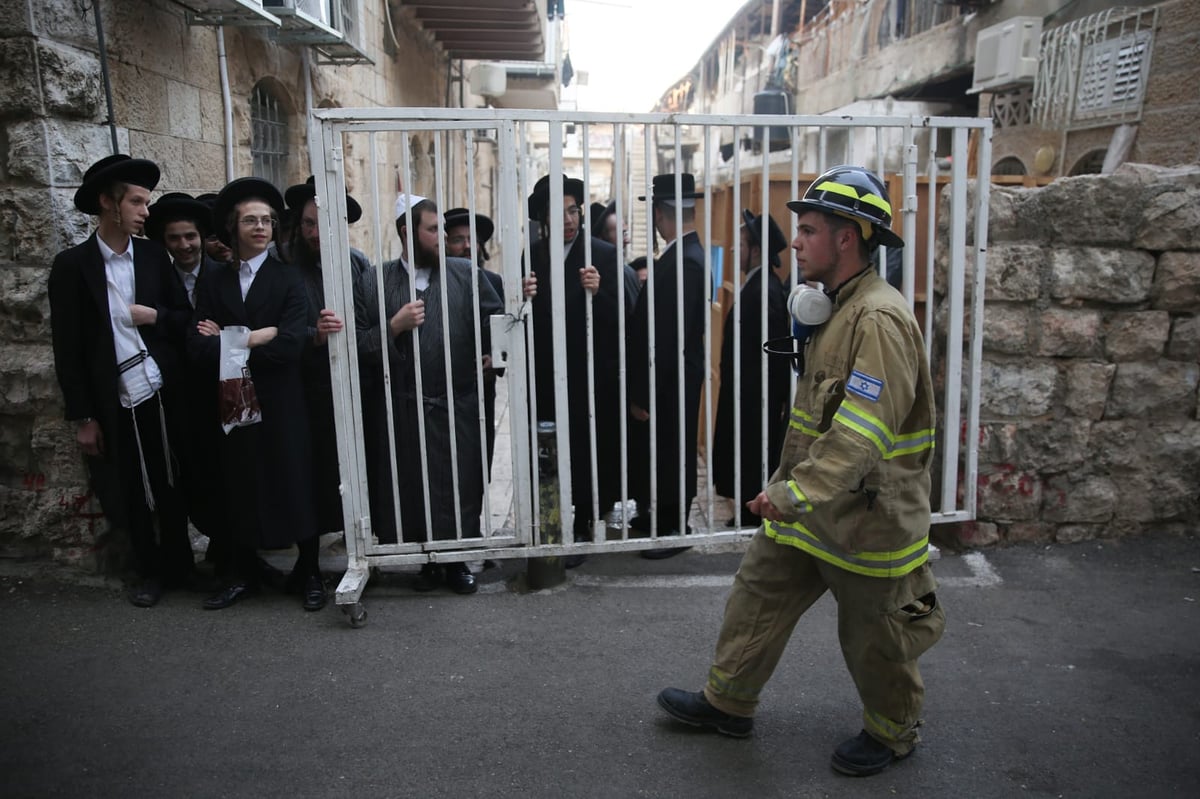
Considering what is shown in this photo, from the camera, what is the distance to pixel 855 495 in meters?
2.55

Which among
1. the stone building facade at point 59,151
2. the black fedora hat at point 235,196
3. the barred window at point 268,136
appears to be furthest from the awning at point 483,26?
the black fedora hat at point 235,196

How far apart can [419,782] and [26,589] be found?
242 centimetres

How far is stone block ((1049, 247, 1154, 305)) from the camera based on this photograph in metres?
4.39

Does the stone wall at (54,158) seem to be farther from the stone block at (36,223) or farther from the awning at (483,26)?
the awning at (483,26)

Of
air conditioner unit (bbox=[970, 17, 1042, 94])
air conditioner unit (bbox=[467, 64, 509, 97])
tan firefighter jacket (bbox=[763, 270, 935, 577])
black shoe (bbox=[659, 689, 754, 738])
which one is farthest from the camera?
air conditioner unit (bbox=[467, 64, 509, 97])

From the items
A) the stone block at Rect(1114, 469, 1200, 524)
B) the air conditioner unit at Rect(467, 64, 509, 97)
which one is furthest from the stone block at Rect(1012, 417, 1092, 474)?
the air conditioner unit at Rect(467, 64, 509, 97)

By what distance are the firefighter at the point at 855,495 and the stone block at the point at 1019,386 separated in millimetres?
2125

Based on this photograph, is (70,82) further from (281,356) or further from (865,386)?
(865,386)

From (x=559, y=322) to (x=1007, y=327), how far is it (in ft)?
7.64

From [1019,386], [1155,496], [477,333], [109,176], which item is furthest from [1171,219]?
[109,176]

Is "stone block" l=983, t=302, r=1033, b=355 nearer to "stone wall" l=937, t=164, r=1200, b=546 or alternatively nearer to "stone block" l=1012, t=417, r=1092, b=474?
"stone wall" l=937, t=164, r=1200, b=546

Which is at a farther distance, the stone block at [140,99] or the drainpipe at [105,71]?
the stone block at [140,99]

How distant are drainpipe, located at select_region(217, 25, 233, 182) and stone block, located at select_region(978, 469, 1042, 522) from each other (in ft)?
14.9

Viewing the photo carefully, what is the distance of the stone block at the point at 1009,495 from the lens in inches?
179
